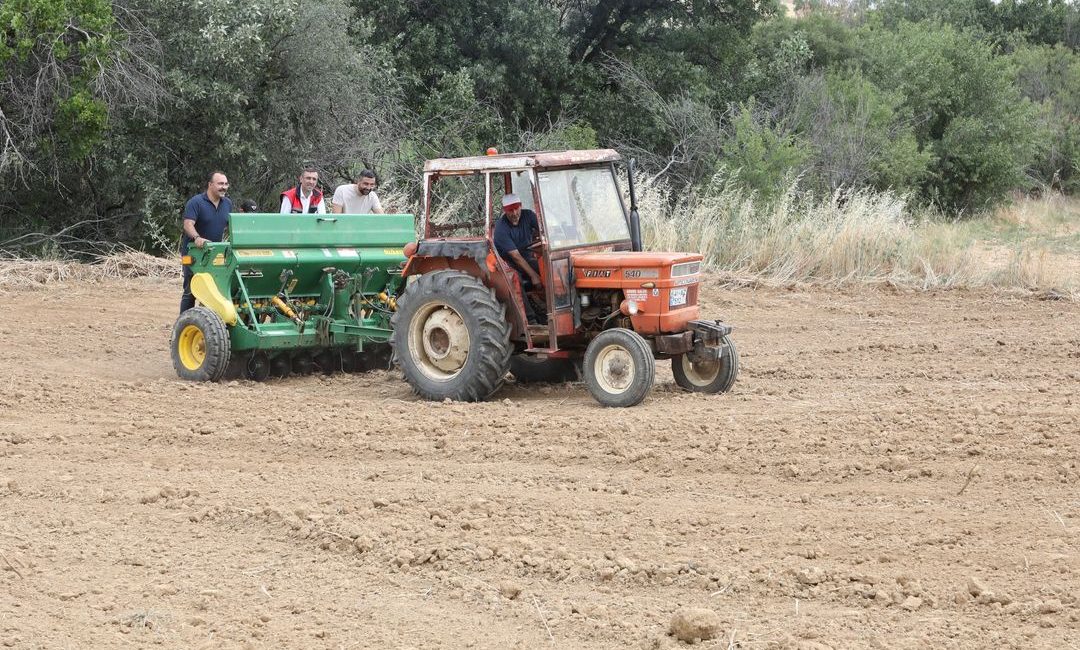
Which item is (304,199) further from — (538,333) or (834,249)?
(834,249)

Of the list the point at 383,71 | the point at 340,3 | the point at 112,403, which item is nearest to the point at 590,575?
the point at 112,403

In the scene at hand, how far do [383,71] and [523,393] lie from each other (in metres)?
12.3

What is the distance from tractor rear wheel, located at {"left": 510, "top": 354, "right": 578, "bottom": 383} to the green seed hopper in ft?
3.61

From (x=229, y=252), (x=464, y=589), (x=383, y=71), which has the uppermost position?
(x=383, y=71)

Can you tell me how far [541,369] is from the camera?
993cm

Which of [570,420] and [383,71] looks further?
[383,71]

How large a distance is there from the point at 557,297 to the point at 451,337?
0.84 meters

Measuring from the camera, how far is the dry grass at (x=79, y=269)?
15.9m

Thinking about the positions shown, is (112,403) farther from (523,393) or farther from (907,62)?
(907,62)

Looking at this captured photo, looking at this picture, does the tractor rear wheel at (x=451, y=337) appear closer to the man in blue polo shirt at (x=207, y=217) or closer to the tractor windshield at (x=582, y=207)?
the tractor windshield at (x=582, y=207)

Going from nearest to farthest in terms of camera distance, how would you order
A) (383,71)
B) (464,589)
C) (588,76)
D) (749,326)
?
(464,589) < (749,326) < (383,71) < (588,76)

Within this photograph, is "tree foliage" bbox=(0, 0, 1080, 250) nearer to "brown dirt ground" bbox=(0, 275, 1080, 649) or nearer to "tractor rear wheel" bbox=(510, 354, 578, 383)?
"brown dirt ground" bbox=(0, 275, 1080, 649)

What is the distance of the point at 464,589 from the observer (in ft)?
17.5

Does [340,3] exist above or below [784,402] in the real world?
above
